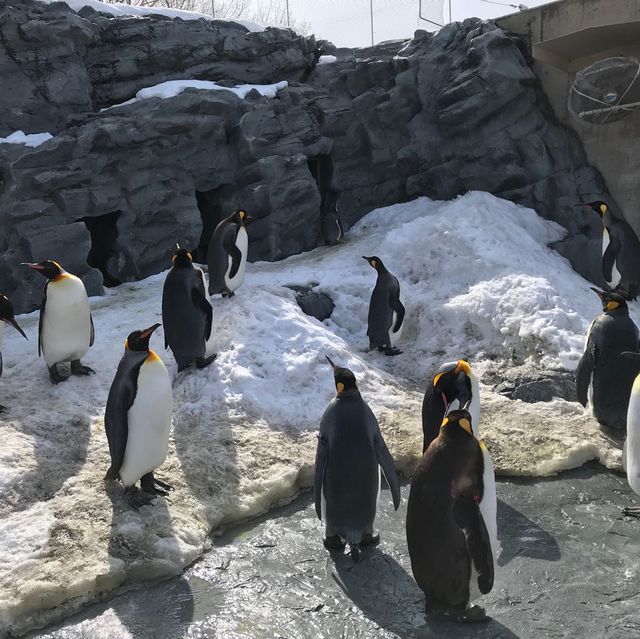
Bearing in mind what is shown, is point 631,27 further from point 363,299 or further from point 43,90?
point 43,90

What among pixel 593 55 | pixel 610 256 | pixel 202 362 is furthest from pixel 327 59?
pixel 202 362

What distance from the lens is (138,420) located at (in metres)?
4.06

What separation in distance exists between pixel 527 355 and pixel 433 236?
102 inches

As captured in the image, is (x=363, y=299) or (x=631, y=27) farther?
(x=631, y=27)

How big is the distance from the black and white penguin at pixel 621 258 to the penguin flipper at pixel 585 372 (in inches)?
117

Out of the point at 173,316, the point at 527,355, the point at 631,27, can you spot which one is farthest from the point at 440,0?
the point at 173,316

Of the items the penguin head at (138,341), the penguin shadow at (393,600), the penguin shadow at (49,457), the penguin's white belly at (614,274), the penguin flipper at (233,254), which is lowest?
the penguin shadow at (393,600)

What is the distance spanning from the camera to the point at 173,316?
5562 millimetres

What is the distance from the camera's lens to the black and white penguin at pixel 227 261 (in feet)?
22.6

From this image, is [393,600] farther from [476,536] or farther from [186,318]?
[186,318]

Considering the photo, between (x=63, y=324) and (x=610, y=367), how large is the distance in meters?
4.29

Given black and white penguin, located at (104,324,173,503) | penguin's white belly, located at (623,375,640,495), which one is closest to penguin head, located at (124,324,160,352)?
black and white penguin, located at (104,324,173,503)

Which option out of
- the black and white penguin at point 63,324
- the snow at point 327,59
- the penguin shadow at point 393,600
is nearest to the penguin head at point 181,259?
the black and white penguin at point 63,324

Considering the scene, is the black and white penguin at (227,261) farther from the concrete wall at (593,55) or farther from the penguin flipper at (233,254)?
the concrete wall at (593,55)
